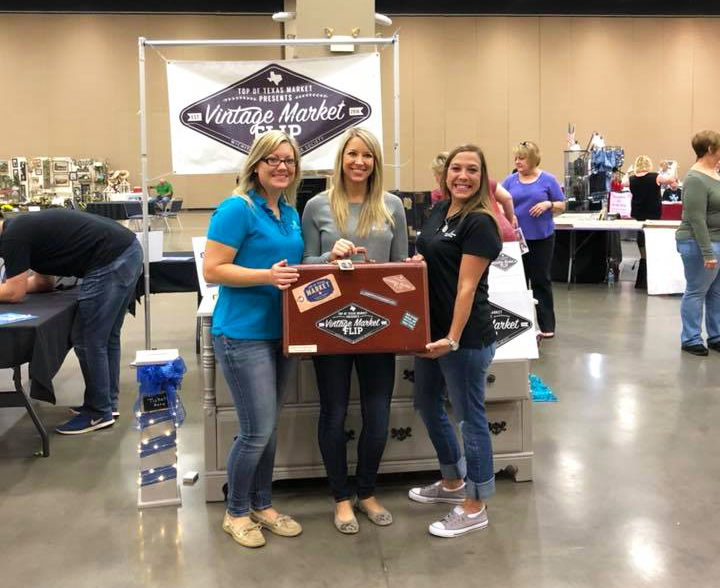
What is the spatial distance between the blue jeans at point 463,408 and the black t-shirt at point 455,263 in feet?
0.23

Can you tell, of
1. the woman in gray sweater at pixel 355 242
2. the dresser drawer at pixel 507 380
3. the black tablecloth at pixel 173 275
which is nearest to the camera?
the woman in gray sweater at pixel 355 242

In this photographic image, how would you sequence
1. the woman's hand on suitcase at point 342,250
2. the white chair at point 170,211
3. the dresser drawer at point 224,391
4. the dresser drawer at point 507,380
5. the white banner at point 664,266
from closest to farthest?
the woman's hand on suitcase at point 342,250 → the dresser drawer at point 224,391 → the dresser drawer at point 507,380 → the white banner at point 664,266 → the white chair at point 170,211

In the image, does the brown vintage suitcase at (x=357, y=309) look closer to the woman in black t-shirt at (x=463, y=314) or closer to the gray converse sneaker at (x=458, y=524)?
the woman in black t-shirt at (x=463, y=314)

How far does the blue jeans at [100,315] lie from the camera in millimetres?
3545

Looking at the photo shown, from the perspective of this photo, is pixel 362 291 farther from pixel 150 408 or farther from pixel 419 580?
pixel 150 408

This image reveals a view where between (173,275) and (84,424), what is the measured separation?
1628mm

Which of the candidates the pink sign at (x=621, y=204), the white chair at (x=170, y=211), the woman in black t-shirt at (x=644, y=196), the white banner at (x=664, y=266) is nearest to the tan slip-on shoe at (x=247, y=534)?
the white banner at (x=664, y=266)

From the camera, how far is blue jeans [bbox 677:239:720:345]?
4914mm

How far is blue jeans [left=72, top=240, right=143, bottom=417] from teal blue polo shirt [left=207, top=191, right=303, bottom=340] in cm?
148

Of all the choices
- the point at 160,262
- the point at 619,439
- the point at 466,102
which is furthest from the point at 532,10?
the point at 619,439

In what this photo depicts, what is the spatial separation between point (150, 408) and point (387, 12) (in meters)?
14.4

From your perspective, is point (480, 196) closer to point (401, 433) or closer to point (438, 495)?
point (401, 433)

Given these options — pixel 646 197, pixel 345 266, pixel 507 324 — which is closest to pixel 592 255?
pixel 646 197

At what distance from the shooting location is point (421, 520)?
8.71 ft
